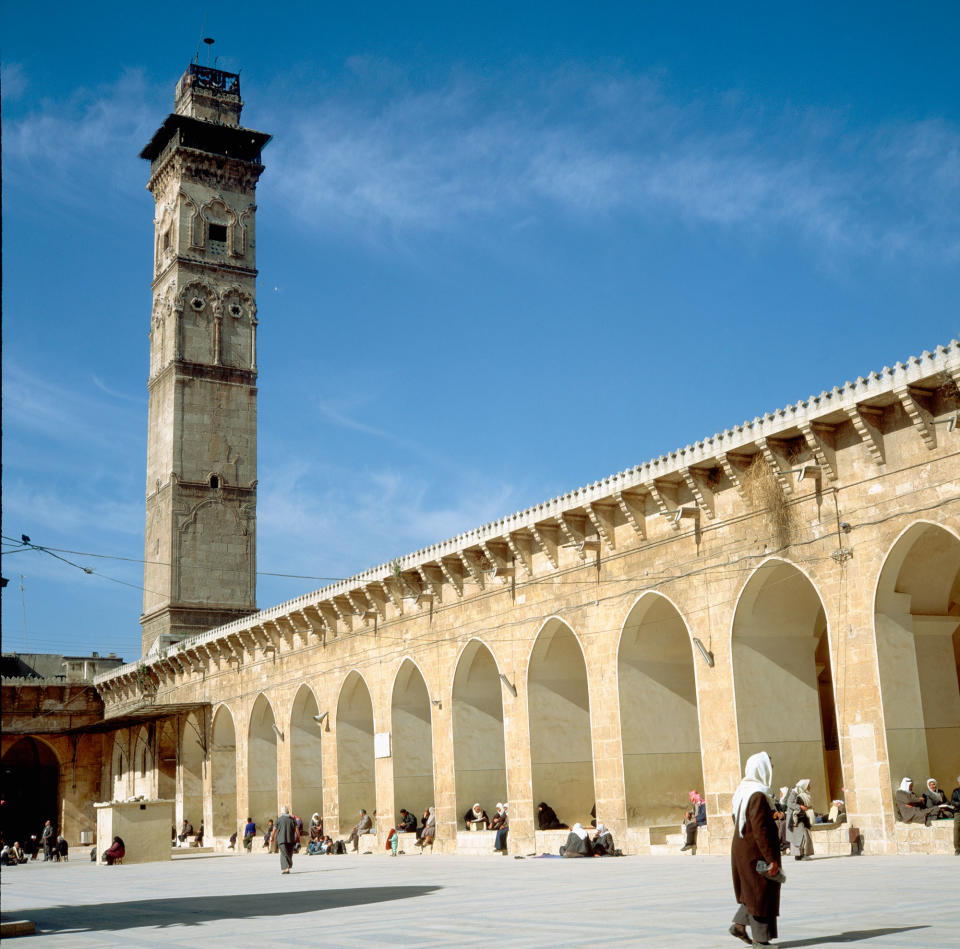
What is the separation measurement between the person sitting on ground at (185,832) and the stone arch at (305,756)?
5.51 metres

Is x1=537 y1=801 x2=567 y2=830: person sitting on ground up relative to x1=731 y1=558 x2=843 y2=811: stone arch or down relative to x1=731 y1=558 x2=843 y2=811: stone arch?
down

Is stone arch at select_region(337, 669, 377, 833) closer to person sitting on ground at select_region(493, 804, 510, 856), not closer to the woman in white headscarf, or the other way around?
person sitting on ground at select_region(493, 804, 510, 856)

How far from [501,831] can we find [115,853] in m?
8.55

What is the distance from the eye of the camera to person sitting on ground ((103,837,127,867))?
79.4 feet

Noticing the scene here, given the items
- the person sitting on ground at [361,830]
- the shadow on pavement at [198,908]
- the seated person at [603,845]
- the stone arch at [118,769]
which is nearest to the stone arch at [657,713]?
the seated person at [603,845]

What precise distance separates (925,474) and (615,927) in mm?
8887

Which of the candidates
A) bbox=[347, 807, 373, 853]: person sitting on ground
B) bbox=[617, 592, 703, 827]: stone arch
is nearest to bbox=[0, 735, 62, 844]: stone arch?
bbox=[347, 807, 373, 853]: person sitting on ground

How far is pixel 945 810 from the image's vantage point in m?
14.4

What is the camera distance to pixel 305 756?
29156 mm

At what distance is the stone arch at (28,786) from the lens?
1742 inches

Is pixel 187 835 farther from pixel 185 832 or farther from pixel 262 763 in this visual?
pixel 262 763

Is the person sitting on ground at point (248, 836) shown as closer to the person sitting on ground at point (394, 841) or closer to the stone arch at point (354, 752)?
the stone arch at point (354, 752)

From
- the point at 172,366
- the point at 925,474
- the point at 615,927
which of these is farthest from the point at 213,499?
the point at 615,927

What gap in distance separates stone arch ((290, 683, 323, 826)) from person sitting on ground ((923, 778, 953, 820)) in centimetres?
1725
